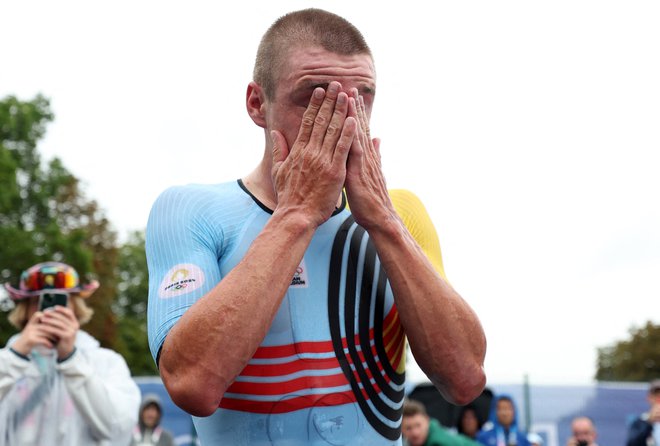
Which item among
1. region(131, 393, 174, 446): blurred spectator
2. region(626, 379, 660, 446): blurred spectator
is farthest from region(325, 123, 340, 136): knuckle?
region(131, 393, 174, 446): blurred spectator

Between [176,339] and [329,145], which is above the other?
[329,145]

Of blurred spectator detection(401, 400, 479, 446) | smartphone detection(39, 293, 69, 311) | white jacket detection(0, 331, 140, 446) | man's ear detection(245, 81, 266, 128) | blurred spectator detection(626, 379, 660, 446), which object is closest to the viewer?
man's ear detection(245, 81, 266, 128)

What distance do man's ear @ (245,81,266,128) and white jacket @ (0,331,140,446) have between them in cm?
356

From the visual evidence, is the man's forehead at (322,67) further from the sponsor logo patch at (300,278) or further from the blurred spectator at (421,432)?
the blurred spectator at (421,432)

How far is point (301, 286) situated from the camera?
2.70 meters

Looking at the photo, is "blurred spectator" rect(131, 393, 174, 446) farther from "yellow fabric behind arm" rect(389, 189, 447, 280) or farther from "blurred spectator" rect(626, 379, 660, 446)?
"yellow fabric behind arm" rect(389, 189, 447, 280)

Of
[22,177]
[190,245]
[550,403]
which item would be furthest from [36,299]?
[22,177]

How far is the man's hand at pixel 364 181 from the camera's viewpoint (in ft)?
8.70

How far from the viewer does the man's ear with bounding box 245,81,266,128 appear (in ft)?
9.44

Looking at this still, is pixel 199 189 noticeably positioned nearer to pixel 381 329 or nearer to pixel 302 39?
pixel 302 39

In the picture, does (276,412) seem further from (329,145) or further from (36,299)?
(36,299)

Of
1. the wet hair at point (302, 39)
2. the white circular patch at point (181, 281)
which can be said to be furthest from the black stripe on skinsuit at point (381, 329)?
the wet hair at point (302, 39)

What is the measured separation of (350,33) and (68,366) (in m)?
3.91

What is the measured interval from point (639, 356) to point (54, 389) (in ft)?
223
